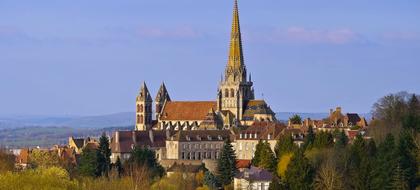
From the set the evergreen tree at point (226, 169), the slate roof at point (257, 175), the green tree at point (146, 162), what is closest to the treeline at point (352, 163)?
the slate roof at point (257, 175)

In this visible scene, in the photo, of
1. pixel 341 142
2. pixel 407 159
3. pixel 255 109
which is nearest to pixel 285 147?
pixel 341 142

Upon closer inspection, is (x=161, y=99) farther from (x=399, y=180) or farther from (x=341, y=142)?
(x=399, y=180)

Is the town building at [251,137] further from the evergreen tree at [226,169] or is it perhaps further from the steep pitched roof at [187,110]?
the steep pitched roof at [187,110]

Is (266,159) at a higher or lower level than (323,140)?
lower

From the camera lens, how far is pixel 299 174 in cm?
8231

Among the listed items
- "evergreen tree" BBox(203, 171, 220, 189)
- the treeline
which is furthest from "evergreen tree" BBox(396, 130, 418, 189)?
"evergreen tree" BBox(203, 171, 220, 189)

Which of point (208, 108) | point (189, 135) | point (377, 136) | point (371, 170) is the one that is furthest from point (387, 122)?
point (208, 108)

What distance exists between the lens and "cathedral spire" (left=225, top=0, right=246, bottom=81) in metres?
170

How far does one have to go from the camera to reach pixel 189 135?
13450 cm

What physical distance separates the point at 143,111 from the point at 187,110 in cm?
724

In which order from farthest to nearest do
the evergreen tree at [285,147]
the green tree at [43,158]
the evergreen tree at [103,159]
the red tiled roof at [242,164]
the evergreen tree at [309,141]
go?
the green tree at [43,158], the red tiled roof at [242,164], the evergreen tree at [103,159], the evergreen tree at [309,141], the evergreen tree at [285,147]

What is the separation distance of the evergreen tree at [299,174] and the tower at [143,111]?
87.4 meters

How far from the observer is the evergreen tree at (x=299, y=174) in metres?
81.8

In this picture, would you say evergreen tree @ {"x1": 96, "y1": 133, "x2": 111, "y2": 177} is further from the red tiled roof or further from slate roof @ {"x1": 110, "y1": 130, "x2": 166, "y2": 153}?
slate roof @ {"x1": 110, "y1": 130, "x2": 166, "y2": 153}
